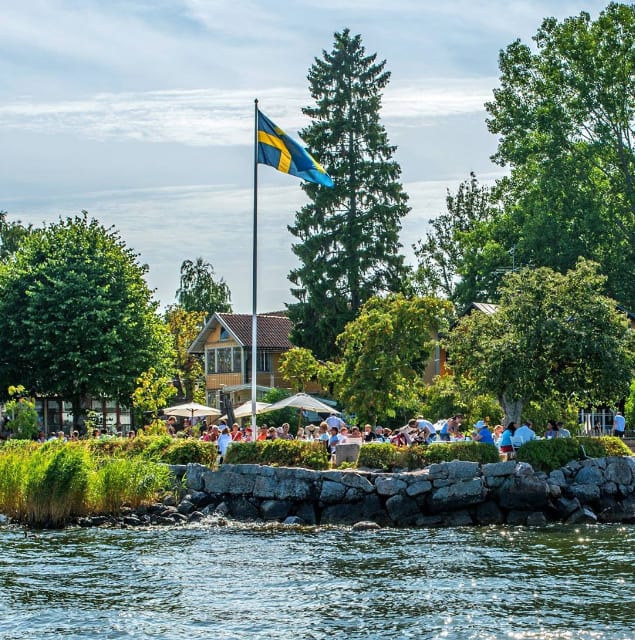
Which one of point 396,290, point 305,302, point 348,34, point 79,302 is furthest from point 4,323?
point 348,34

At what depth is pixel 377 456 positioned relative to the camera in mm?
24594

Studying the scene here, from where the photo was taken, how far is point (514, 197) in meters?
51.4

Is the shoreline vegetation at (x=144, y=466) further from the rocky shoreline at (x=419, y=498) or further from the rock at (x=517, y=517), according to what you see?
the rock at (x=517, y=517)

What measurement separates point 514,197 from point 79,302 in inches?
889

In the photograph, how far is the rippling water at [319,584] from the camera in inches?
523

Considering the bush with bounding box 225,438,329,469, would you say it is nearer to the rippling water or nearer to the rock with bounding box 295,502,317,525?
the rock with bounding box 295,502,317,525

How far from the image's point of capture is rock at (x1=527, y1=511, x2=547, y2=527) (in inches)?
898

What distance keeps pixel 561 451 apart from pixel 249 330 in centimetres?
3330

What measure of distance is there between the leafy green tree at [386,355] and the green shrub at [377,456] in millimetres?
10669

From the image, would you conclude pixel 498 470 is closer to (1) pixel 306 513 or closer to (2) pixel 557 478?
(2) pixel 557 478

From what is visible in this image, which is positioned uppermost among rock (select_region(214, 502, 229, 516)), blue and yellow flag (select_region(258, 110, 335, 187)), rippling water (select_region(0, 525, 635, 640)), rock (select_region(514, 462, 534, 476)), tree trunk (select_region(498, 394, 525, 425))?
blue and yellow flag (select_region(258, 110, 335, 187))

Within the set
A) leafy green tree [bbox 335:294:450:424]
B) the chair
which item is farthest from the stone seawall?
leafy green tree [bbox 335:294:450:424]

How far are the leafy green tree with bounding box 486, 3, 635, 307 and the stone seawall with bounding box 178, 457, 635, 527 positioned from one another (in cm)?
2388

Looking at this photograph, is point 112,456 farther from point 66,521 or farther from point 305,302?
point 305,302
